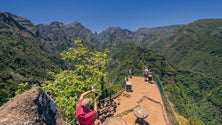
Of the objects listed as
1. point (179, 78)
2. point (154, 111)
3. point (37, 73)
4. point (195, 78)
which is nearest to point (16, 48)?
point (37, 73)

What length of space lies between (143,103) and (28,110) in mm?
17589

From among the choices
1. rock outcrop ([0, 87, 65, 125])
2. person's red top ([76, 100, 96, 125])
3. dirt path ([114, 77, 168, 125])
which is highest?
rock outcrop ([0, 87, 65, 125])

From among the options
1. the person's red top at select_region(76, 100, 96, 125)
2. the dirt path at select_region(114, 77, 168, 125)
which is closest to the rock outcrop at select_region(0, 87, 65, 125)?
the person's red top at select_region(76, 100, 96, 125)

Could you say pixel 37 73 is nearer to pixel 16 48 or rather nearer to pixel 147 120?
pixel 16 48

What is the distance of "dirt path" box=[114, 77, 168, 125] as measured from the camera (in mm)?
20391

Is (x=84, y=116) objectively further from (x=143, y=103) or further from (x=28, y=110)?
(x=143, y=103)

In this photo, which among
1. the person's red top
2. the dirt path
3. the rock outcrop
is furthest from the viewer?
the dirt path

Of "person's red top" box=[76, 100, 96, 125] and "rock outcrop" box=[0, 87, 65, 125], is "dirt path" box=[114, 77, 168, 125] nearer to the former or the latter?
"person's red top" box=[76, 100, 96, 125]

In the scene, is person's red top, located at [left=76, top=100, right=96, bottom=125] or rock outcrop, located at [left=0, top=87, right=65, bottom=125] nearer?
rock outcrop, located at [left=0, top=87, right=65, bottom=125]

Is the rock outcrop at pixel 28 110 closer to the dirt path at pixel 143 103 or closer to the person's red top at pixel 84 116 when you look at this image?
the person's red top at pixel 84 116

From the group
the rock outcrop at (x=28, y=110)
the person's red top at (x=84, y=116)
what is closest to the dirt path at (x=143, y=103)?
the person's red top at (x=84, y=116)

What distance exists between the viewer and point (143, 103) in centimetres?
2380

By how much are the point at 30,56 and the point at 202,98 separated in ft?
413

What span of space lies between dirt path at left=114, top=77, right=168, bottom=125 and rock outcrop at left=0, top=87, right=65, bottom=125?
12.5 metres
